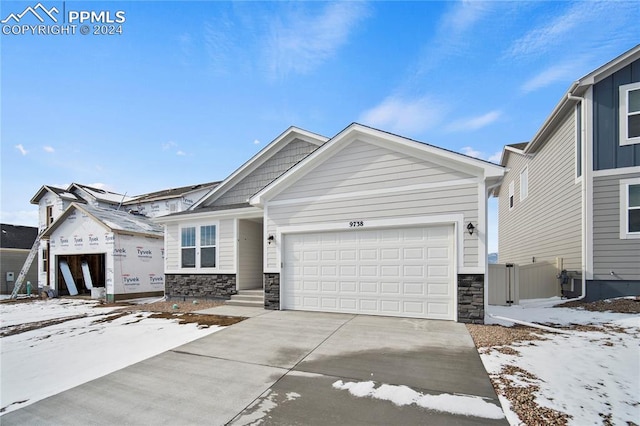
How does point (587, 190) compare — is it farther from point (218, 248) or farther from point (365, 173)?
point (218, 248)

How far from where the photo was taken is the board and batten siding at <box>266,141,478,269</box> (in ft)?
21.8

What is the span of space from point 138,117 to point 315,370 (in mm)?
9188

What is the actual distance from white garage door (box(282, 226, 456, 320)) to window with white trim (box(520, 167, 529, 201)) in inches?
376

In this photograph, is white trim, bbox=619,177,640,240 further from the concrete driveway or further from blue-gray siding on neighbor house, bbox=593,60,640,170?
the concrete driveway

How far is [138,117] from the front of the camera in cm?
892

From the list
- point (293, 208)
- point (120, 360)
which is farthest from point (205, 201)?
point (120, 360)

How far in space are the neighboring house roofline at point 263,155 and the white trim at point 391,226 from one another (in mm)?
4114

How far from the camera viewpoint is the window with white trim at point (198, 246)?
1034 centimetres

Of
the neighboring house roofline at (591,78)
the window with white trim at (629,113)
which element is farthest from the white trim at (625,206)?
the neighboring house roofline at (591,78)

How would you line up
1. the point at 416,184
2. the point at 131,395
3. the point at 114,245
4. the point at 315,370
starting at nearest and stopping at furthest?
1. the point at 131,395
2. the point at 315,370
3. the point at 416,184
4. the point at 114,245

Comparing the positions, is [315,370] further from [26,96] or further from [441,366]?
[26,96]

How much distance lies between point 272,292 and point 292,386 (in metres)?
4.99

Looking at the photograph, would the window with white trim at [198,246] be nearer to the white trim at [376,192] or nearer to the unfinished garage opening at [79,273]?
the white trim at [376,192]

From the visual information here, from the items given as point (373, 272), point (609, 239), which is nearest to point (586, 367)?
point (373, 272)
